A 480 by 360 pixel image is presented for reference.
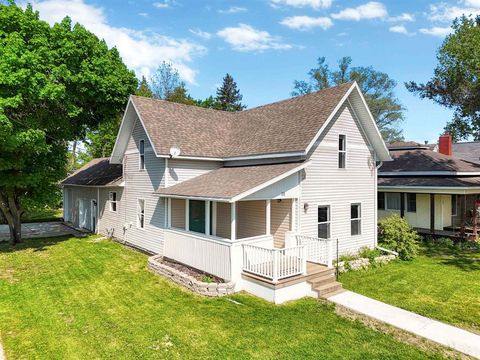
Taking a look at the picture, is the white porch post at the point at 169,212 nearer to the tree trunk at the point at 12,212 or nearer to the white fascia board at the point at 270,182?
the white fascia board at the point at 270,182

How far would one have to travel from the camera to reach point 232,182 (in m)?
12.5

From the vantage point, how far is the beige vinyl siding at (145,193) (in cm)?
1534

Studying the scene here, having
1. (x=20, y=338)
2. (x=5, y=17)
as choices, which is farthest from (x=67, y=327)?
(x=5, y=17)

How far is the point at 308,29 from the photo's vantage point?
71.2ft

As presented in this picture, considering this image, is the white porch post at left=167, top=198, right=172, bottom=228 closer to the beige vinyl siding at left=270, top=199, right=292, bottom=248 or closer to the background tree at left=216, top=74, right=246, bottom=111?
the beige vinyl siding at left=270, top=199, right=292, bottom=248

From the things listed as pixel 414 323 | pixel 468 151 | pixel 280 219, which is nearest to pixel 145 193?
pixel 280 219

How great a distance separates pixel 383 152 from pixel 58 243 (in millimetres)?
17878

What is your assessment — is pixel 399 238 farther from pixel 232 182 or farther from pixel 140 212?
pixel 140 212

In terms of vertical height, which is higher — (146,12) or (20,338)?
(146,12)

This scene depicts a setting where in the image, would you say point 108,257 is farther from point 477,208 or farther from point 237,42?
point 477,208

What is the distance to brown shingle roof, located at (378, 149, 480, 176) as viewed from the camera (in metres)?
22.7

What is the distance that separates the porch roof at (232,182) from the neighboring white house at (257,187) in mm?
60

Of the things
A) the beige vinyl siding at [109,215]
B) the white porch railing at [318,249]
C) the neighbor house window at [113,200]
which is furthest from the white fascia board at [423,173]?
the neighbor house window at [113,200]

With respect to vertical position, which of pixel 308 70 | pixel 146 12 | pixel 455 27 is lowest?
pixel 146 12
